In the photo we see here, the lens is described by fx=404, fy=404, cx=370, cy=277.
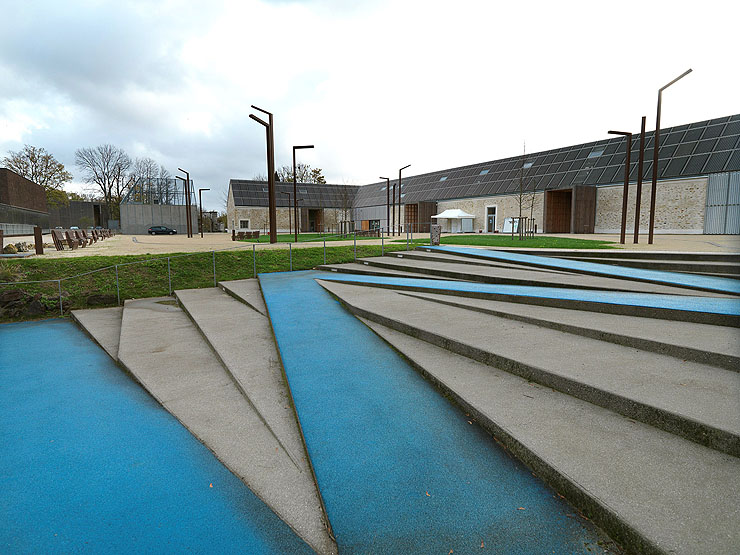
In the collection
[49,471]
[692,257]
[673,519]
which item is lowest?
[49,471]

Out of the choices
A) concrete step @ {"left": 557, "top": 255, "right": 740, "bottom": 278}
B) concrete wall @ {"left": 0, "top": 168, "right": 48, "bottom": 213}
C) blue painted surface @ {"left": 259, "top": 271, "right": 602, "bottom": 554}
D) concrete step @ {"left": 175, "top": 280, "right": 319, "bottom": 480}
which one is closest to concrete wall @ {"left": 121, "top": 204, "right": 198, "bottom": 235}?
concrete wall @ {"left": 0, "top": 168, "right": 48, "bottom": 213}

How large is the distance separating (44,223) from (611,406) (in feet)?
203

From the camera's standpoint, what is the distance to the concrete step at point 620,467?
6.75ft

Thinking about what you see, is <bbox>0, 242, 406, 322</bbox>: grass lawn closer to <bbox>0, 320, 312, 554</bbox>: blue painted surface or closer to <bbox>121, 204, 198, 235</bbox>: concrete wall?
<bbox>0, 320, 312, 554</bbox>: blue painted surface

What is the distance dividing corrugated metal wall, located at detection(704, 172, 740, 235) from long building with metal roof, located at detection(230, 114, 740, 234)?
0.04m

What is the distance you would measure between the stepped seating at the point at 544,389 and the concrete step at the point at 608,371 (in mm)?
16

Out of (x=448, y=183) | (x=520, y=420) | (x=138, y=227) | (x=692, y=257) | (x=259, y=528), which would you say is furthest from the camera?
(x=138, y=227)

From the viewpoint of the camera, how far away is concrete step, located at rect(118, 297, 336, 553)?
8.85 feet

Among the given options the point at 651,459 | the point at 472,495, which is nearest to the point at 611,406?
the point at 651,459

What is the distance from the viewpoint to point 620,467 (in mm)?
2523

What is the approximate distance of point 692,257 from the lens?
368 inches

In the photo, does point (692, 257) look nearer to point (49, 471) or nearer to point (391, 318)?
point (391, 318)

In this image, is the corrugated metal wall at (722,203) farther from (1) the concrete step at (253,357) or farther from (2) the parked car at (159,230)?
(2) the parked car at (159,230)

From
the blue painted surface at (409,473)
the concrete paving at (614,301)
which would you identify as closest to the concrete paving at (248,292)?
the concrete paving at (614,301)
